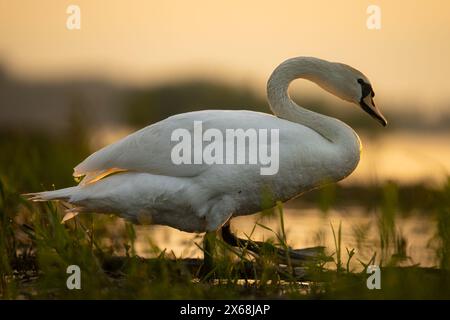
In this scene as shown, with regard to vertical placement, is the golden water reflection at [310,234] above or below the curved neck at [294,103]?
below

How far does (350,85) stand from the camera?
23.3 ft

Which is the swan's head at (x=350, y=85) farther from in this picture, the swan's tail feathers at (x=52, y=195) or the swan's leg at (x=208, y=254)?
the swan's tail feathers at (x=52, y=195)

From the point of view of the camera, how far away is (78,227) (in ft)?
19.2

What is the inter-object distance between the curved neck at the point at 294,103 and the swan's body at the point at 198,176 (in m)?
0.04

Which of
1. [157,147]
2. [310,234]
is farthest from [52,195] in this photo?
[310,234]

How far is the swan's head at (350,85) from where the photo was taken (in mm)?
7094

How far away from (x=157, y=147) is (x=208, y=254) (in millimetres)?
827

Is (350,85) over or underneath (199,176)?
over

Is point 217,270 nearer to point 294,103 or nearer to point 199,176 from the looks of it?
point 199,176

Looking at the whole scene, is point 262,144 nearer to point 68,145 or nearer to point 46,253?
point 46,253

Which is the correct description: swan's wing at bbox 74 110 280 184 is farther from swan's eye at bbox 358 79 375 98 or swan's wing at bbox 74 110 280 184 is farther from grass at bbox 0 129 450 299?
swan's eye at bbox 358 79 375 98

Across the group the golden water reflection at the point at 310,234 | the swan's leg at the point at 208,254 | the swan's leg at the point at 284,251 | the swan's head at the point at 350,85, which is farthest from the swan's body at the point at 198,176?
the golden water reflection at the point at 310,234

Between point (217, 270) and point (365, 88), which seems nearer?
point (217, 270)
